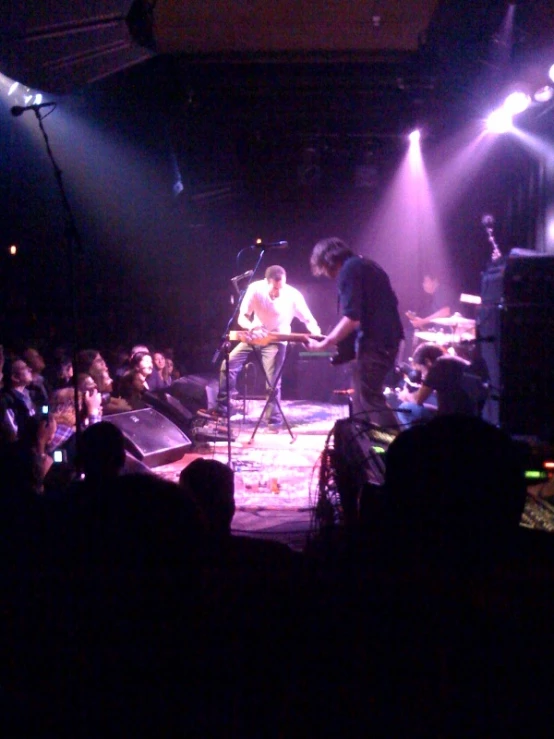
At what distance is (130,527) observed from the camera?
1.13 metres

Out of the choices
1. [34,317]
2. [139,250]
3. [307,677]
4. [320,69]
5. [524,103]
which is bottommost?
[307,677]

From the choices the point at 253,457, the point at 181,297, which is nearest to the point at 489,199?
the point at 181,297

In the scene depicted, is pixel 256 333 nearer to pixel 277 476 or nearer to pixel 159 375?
pixel 277 476

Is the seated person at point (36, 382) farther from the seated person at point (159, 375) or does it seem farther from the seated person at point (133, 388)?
the seated person at point (159, 375)

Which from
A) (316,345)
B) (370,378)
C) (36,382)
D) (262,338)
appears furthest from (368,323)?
(36,382)

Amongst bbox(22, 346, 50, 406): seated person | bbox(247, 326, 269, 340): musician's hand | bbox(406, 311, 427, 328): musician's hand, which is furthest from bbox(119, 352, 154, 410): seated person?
bbox(406, 311, 427, 328): musician's hand

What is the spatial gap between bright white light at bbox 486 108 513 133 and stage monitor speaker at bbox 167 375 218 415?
487cm

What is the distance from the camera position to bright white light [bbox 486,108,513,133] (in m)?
8.23

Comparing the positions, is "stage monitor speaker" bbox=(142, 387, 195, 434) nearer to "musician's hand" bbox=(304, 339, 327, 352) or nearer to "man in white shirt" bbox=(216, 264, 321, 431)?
"man in white shirt" bbox=(216, 264, 321, 431)

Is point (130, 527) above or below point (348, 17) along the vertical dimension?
below

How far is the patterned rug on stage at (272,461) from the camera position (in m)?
4.68

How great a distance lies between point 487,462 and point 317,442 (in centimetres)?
552

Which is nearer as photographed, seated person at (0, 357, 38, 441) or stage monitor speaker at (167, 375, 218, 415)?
seated person at (0, 357, 38, 441)

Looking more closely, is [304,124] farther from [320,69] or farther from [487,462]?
A: [487,462]
